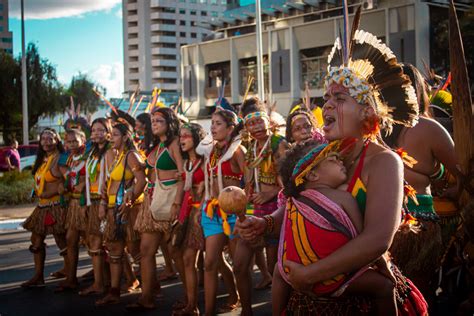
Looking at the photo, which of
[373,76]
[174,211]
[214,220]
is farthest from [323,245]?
[174,211]

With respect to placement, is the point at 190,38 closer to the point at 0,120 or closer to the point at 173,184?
the point at 0,120

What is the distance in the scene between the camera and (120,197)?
7660 mm

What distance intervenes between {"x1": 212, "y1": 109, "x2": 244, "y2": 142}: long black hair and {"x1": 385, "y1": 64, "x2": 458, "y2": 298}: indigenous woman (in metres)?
2.60

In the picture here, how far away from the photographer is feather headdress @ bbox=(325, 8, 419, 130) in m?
3.14

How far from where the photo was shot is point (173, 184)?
7102 mm

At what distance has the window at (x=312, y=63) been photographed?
4422 cm

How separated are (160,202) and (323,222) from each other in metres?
4.43

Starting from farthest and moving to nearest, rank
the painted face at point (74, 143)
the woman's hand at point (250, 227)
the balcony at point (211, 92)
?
the balcony at point (211, 92) → the painted face at point (74, 143) → the woman's hand at point (250, 227)

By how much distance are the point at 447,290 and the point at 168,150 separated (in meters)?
3.19

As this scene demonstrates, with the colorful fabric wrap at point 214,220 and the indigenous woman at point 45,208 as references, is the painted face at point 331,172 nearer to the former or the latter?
the colorful fabric wrap at point 214,220

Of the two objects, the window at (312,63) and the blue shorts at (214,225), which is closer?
the blue shorts at (214,225)

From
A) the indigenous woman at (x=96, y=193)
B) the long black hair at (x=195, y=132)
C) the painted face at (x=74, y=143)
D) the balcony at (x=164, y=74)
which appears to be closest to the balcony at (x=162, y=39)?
the balcony at (x=164, y=74)

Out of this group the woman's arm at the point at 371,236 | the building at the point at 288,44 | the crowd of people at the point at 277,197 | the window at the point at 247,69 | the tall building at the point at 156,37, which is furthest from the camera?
the tall building at the point at 156,37

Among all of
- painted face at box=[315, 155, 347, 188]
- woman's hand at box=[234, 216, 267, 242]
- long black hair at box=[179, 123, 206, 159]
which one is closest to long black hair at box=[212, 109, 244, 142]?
long black hair at box=[179, 123, 206, 159]
